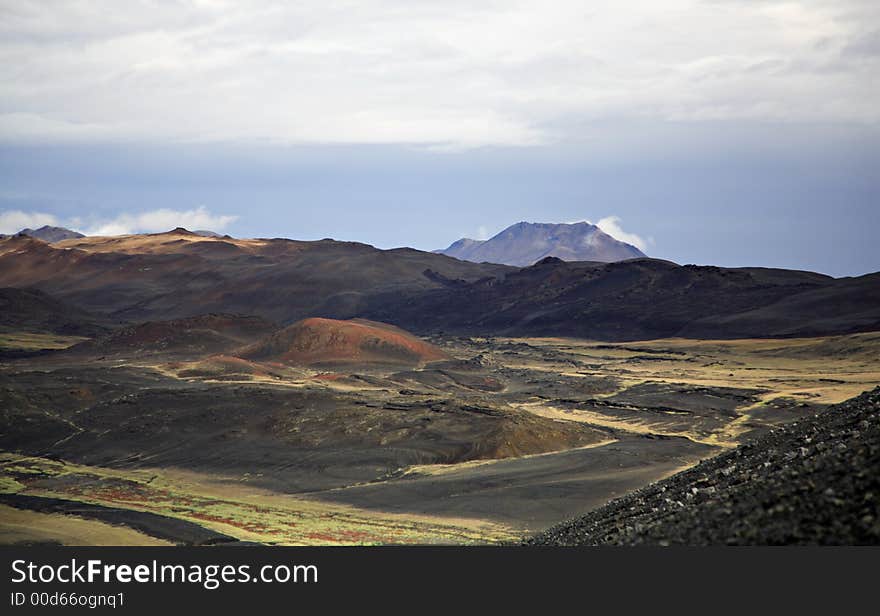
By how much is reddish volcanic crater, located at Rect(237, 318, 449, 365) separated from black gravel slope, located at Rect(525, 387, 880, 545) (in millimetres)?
75769

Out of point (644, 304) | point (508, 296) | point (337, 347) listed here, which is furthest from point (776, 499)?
→ point (508, 296)

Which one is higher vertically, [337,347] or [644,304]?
[644,304]

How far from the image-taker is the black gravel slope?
10445 mm

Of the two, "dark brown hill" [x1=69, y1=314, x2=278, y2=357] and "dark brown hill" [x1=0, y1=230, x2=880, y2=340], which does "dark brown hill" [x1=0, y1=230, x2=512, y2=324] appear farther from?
"dark brown hill" [x1=69, y1=314, x2=278, y2=357]

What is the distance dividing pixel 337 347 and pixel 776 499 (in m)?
86.5

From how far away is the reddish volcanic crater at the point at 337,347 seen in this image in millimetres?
94562

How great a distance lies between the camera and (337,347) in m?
96.6

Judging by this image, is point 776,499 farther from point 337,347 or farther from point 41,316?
point 41,316

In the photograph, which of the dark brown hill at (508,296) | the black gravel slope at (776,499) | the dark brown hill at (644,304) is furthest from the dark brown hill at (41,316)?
the black gravel slope at (776,499)

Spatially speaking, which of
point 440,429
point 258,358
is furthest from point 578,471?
point 258,358

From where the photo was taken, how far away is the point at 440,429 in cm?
5431

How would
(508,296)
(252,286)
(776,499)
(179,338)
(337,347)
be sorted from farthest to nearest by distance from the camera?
(252,286) < (508,296) < (179,338) < (337,347) < (776,499)

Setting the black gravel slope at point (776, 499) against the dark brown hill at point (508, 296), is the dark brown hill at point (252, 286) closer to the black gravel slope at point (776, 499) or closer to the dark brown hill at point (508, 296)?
the dark brown hill at point (508, 296)

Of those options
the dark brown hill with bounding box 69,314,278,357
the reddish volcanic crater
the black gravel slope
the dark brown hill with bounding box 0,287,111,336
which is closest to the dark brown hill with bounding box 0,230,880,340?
the dark brown hill with bounding box 0,287,111,336
